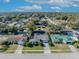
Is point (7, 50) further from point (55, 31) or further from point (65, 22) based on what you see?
point (65, 22)

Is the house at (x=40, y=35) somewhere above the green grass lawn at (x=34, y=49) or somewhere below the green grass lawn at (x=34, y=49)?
above

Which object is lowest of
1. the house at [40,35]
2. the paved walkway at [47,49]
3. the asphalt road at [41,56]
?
the asphalt road at [41,56]

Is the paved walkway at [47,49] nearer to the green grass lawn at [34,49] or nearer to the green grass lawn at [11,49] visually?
the green grass lawn at [34,49]

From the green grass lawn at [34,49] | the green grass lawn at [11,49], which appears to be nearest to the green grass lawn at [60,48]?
the green grass lawn at [34,49]

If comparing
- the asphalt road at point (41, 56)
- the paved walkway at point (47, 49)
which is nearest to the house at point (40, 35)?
the paved walkway at point (47, 49)

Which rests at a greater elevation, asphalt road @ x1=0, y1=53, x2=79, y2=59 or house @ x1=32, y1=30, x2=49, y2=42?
house @ x1=32, y1=30, x2=49, y2=42

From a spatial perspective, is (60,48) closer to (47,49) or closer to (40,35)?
(47,49)

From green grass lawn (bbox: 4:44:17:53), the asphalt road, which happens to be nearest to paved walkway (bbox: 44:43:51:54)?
the asphalt road

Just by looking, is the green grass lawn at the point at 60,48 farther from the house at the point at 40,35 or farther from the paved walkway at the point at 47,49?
the house at the point at 40,35

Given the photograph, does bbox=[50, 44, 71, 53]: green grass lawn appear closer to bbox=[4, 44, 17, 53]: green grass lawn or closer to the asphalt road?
the asphalt road

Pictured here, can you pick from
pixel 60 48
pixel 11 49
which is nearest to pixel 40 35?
pixel 60 48

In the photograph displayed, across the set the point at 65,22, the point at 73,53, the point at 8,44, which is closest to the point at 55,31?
the point at 65,22
